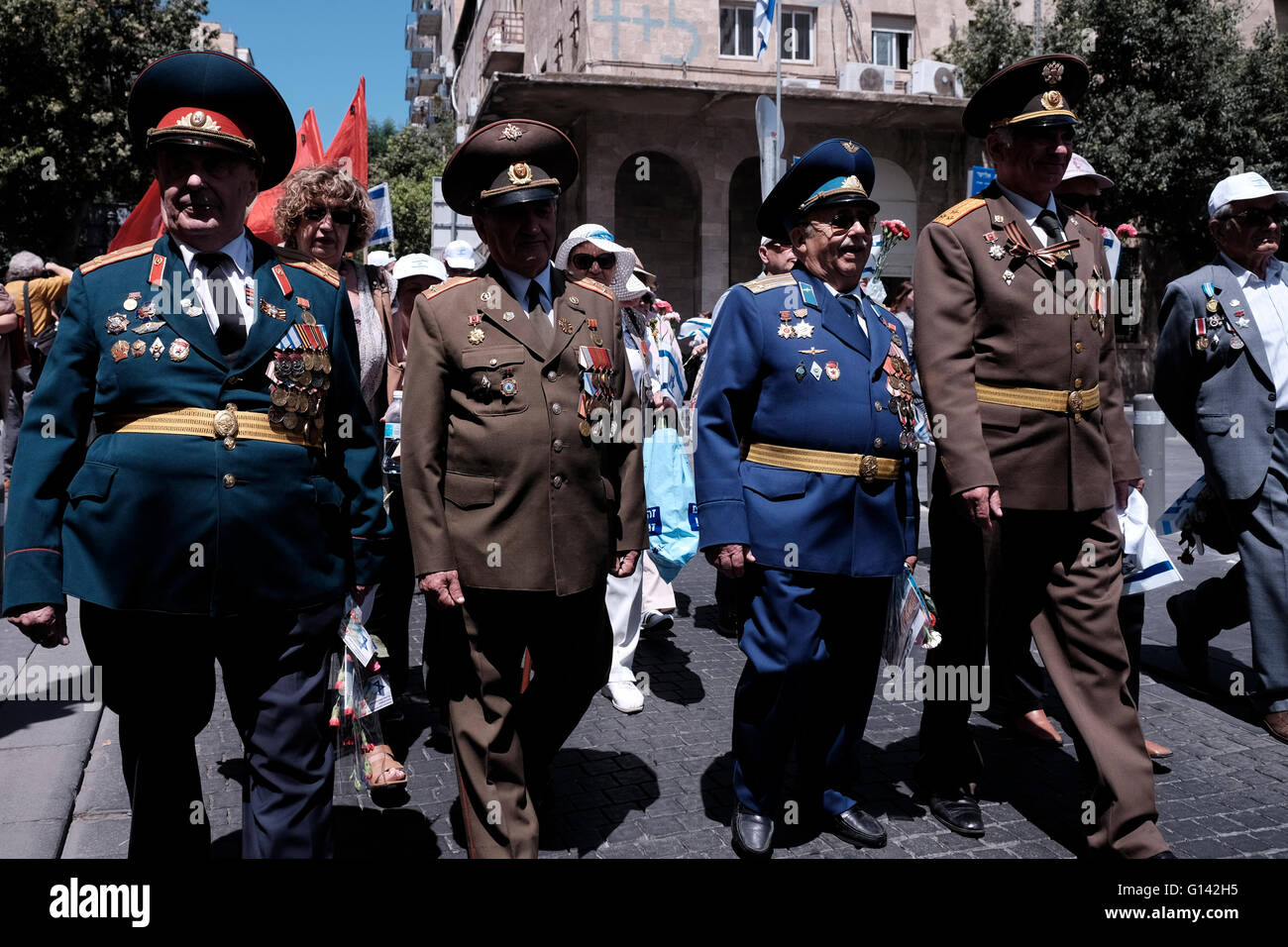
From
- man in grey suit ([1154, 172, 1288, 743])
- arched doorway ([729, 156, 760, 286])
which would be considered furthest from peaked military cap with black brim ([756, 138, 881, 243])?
arched doorway ([729, 156, 760, 286])

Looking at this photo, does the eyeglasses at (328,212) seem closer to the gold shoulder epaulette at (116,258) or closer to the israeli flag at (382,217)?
the gold shoulder epaulette at (116,258)

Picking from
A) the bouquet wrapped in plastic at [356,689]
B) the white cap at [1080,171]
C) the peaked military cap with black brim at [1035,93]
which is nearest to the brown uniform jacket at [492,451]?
the bouquet wrapped in plastic at [356,689]

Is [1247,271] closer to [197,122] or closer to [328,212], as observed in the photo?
[328,212]

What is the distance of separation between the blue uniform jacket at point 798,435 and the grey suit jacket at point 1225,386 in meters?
2.13

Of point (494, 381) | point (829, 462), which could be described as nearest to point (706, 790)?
point (829, 462)

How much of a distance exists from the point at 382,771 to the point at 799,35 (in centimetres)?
2583

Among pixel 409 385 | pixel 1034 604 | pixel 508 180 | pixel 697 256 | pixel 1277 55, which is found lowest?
pixel 1034 604

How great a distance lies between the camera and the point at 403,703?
5289 millimetres

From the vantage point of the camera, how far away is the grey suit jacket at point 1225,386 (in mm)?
4992

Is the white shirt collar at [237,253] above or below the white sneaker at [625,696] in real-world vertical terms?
above

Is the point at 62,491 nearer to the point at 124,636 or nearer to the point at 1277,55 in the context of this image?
the point at 124,636
